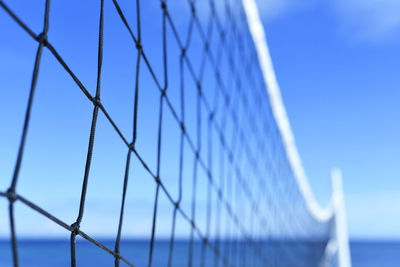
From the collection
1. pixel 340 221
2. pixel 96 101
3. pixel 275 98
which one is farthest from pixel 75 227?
pixel 340 221

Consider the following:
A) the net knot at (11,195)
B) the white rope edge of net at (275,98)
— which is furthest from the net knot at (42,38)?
the white rope edge of net at (275,98)

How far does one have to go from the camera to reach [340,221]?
7.02m

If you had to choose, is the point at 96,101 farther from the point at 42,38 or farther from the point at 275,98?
the point at 275,98

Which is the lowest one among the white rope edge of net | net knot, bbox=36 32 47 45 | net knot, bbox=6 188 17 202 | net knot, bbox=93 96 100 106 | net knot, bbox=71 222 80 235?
net knot, bbox=6 188 17 202

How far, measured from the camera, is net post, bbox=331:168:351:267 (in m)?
6.46

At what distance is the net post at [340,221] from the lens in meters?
6.46

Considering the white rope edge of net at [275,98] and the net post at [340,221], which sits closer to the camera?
the white rope edge of net at [275,98]

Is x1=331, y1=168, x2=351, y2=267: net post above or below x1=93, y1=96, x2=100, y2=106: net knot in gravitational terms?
above

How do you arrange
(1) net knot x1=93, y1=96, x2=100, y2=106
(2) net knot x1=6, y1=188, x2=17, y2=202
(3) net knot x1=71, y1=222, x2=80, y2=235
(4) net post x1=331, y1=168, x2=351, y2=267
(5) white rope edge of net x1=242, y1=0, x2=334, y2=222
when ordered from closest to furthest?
1. (2) net knot x1=6, y1=188, x2=17, y2=202
2. (3) net knot x1=71, y1=222, x2=80, y2=235
3. (1) net knot x1=93, y1=96, x2=100, y2=106
4. (5) white rope edge of net x1=242, y1=0, x2=334, y2=222
5. (4) net post x1=331, y1=168, x2=351, y2=267

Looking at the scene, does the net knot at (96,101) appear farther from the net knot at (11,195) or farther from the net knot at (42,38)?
the net knot at (11,195)

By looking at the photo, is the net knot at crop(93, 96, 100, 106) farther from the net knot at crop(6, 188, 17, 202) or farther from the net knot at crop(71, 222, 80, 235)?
the net knot at crop(6, 188, 17, 202)

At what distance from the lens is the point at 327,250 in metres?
7.71

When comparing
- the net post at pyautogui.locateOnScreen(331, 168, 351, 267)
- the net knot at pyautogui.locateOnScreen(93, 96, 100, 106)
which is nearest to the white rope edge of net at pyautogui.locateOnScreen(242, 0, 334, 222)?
the net post at pyautogui.locateOnScreen(331, 168, 351, 267)

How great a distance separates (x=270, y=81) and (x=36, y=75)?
359 cm
